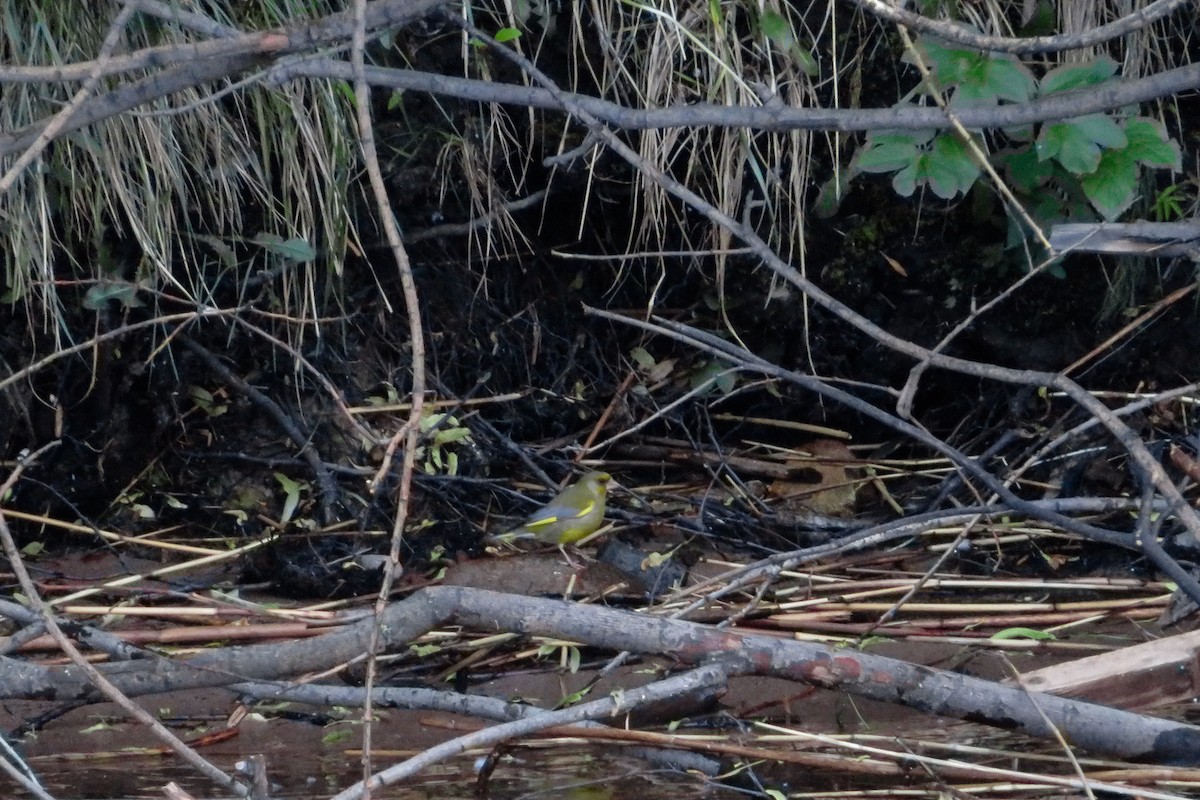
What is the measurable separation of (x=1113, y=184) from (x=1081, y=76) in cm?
32

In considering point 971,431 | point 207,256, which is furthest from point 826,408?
point 207,256

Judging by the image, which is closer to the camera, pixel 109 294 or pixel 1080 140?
pixel 1080 140

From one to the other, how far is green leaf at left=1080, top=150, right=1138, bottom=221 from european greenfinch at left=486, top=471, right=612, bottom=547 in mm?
1876

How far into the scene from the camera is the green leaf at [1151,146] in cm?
350

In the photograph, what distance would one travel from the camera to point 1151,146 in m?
3.51

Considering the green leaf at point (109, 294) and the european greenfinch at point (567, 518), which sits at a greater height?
the green leaf at point (109, 294)

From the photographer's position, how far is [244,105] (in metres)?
4.07

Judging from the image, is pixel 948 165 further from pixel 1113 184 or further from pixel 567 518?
pixel 567 518

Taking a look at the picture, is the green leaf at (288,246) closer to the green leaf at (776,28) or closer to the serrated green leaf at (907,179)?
the green leaf at (776,28)

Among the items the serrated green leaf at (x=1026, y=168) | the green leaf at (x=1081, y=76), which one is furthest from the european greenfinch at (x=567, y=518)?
the green leaf at (x=1081, y=76)

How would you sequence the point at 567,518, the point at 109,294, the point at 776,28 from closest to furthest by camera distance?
the point at 776,28
the point at 109,294
the point at 567,518

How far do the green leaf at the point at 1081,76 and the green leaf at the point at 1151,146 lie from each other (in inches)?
8.6

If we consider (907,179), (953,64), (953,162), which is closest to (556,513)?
(907,179)

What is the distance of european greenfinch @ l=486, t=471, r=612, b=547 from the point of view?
14.4ft
